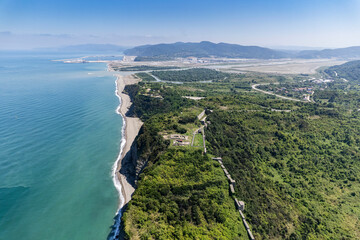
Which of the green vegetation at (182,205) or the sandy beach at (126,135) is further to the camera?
the sandy beach at (126,135)

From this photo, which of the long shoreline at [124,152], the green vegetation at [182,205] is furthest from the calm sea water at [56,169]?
the green vegetation at [182,205]

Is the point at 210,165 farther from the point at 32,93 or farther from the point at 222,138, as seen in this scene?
the point at 32,93

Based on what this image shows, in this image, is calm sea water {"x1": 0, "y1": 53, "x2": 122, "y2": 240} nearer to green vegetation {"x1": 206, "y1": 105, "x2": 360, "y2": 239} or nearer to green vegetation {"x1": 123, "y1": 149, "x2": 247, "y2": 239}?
green vegetation {"x1": 123, "y1": 149, "x2": 247, "y2": 239}

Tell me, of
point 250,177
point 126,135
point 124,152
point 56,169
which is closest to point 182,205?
point 250,177

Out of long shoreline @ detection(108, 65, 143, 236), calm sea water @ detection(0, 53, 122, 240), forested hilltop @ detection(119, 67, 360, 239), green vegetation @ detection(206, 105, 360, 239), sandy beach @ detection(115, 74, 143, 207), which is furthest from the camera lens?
sandy beach @ detection(115, 74, 143, 207)

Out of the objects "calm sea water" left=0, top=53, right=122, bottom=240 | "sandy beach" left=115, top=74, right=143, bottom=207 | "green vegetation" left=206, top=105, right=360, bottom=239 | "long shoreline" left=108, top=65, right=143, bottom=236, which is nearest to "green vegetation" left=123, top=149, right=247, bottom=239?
"green vegetation" left=206, top=105, right=360, bottom=239

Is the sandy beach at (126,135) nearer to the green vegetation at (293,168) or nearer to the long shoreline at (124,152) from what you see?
the long shoreline at (124,152)

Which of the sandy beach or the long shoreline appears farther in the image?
the sandy beach
